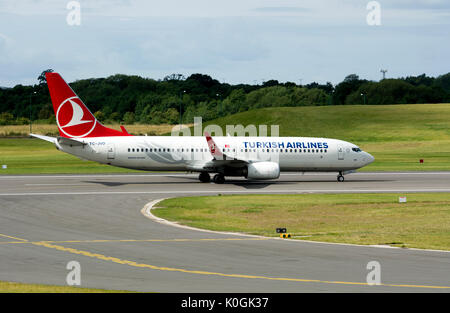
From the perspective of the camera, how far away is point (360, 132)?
405ft

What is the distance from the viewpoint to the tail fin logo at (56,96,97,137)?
49.4m

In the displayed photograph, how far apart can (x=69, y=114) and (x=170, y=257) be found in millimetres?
31724

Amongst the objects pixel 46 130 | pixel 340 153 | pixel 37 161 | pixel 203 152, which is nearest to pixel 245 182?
pixel 203 152

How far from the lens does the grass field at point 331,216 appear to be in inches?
964

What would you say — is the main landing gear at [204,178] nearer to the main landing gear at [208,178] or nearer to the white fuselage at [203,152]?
the main landing gear at [208,178]

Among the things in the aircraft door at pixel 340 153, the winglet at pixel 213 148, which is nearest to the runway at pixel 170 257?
the winglet at pixel 213 148

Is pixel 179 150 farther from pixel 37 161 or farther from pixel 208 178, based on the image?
pixel 37 161

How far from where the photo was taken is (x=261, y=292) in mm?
15359

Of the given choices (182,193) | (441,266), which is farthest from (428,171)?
(441,266)

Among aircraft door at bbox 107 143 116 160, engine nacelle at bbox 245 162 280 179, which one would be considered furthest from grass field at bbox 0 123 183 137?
engine nacelle at bbox 245 162 280 179

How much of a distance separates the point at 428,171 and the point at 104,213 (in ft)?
126

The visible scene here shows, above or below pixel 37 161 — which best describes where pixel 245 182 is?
below

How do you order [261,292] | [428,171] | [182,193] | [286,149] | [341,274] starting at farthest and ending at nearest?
[428,171]
[286,149]
[182,193]
[341,274]
[261,292]

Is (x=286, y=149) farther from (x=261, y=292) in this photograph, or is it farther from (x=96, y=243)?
(x=261, y=292)
